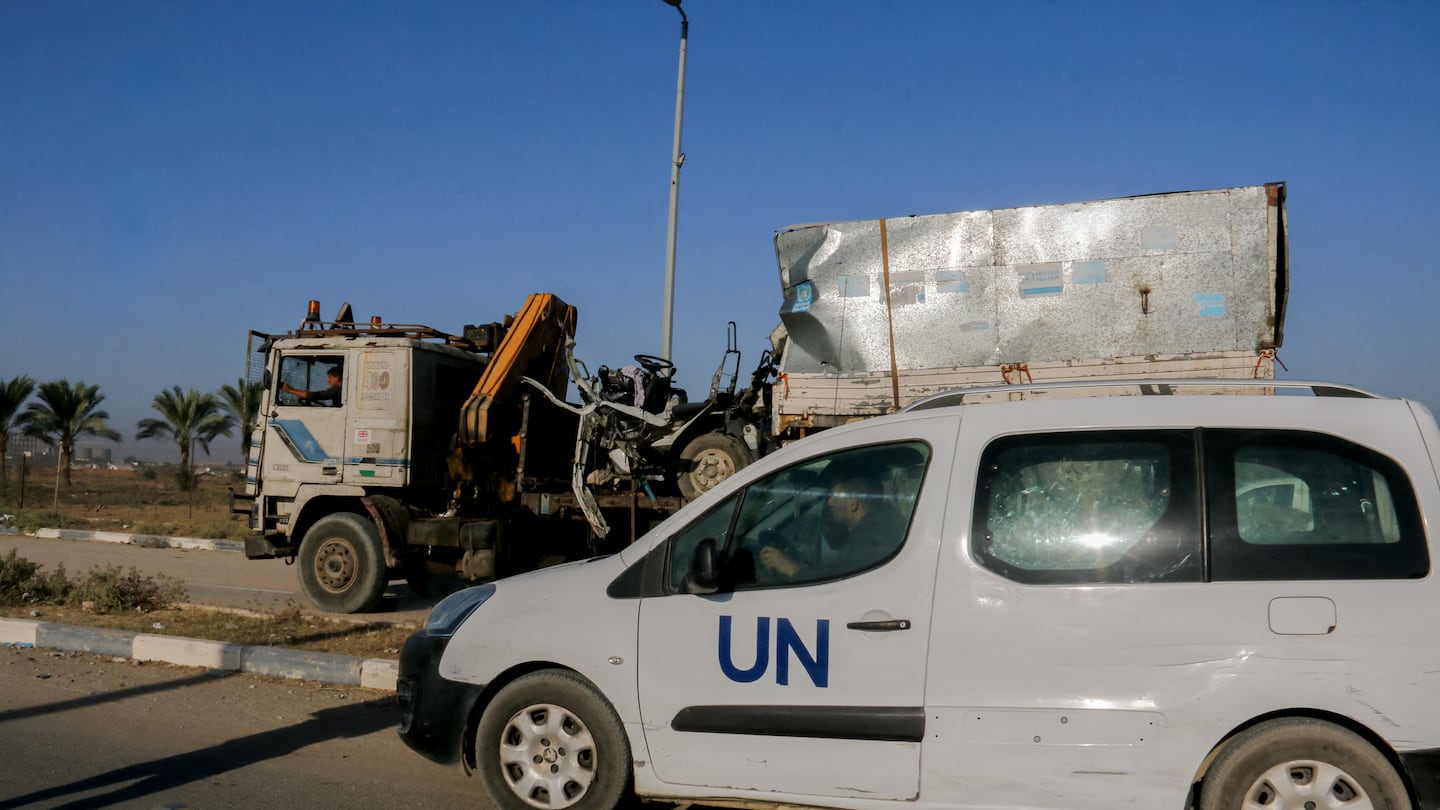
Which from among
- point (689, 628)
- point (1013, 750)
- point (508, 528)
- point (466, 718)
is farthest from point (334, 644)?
point (1013, 750)

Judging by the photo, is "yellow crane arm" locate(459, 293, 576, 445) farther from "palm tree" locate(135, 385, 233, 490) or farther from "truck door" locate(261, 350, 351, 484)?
"palm tree" locate(135, 385, 233, 490)

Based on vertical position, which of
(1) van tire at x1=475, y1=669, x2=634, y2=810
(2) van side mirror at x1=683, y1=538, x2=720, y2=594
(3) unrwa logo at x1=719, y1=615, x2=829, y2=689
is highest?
(2) van side mirror at x1=683, y1=538, x2=720, y2=594

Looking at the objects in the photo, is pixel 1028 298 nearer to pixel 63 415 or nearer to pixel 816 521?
pixel 816 521

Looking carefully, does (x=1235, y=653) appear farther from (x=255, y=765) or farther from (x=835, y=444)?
(x=255, y=765)

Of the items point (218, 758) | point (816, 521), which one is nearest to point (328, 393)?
point (218, 758)

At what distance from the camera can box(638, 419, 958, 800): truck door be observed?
3611 mm

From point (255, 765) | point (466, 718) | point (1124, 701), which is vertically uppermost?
point (1124, 701)

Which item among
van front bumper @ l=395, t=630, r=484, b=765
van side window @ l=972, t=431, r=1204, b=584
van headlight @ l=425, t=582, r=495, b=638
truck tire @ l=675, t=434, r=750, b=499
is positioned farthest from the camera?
truck tire @ l=675, t=434, r=750, b=499

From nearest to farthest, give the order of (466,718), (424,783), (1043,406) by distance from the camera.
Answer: (1043,406), (466,718), (424,783)

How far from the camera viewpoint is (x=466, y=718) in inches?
164

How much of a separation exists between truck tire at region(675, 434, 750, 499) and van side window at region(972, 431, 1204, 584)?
5.37 metres

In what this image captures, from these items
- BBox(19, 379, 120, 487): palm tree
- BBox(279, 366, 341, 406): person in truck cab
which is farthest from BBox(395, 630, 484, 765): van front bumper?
BBox(19, 379, 120, 487): palm tree

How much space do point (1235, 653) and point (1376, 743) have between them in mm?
534

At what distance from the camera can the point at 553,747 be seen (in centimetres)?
402
